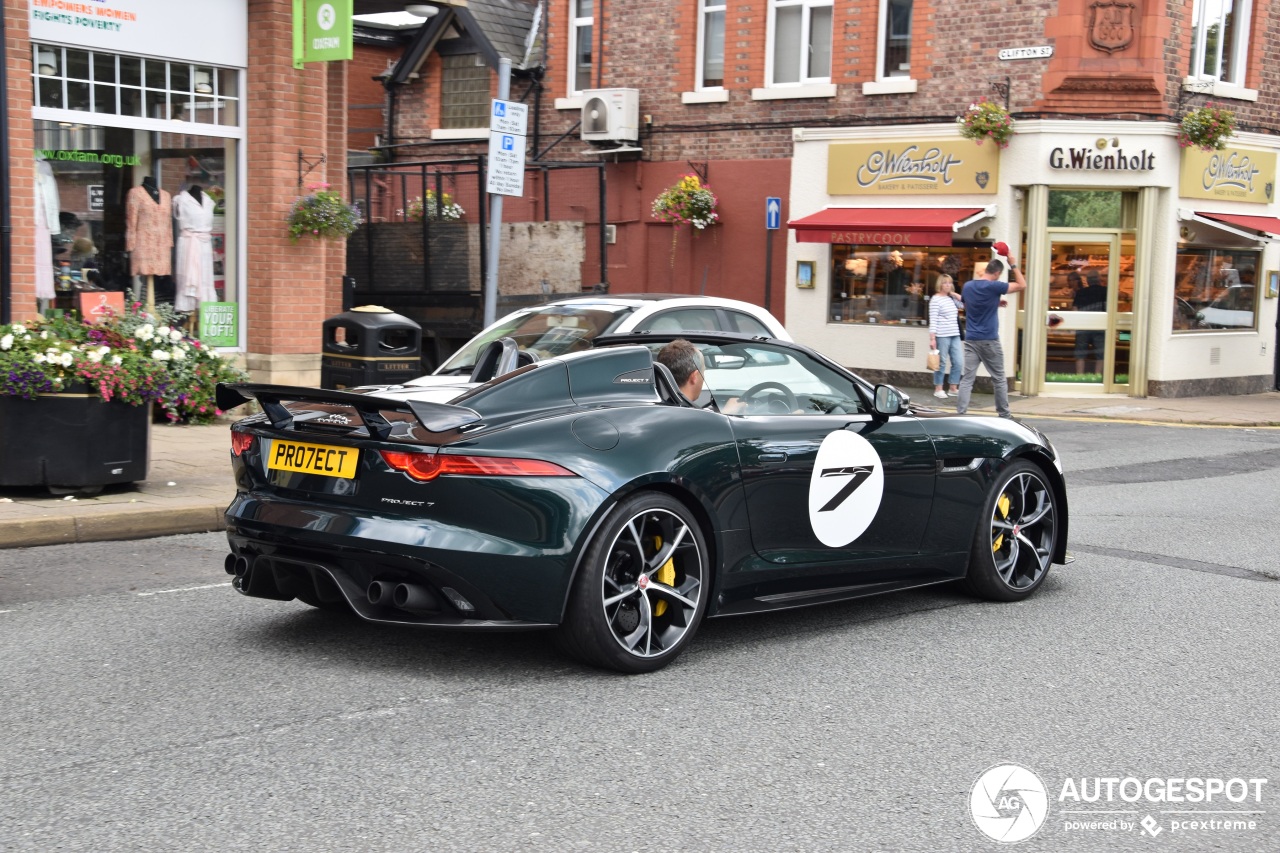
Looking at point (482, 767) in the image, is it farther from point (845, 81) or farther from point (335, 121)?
point (845, 81)

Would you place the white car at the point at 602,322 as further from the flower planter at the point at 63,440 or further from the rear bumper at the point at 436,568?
the rear bumper at the point at 436,568

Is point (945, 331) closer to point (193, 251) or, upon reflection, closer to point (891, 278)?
point (891, 278)

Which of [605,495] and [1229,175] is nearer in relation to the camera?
[605,495]

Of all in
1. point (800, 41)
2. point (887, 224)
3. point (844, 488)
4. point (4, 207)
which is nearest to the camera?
point (844, 488)

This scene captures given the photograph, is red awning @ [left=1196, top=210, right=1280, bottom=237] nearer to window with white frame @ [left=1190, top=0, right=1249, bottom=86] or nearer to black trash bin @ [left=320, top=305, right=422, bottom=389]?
window with white frame @ [left=1190, top=0, right=1249, bottom=86]

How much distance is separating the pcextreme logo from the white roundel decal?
5.90 feet

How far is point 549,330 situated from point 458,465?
520cm

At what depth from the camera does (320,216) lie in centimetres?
1431

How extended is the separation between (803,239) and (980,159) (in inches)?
115

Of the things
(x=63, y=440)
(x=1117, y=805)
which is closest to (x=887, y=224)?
(x=63, y=440)

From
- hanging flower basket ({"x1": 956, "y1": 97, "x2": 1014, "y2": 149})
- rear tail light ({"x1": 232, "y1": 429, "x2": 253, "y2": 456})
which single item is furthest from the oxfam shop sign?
hanging flower basket ({"x1": 956, "y1": 97, "x2": 1014, "y2": 149})

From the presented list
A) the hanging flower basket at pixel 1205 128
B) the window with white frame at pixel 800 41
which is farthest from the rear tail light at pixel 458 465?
the window with white frame at pixel 800 41

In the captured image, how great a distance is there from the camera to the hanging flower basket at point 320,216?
14.3 metres

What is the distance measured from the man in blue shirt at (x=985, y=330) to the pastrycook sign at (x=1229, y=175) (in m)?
6.29
